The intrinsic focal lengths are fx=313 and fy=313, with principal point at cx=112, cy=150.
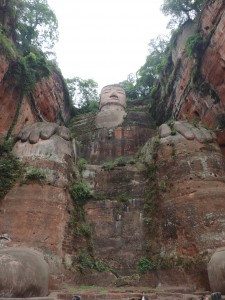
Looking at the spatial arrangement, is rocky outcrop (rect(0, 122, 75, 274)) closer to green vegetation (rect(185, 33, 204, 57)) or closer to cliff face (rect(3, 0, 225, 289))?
cliff face (rect(3, 0, 225, 289))

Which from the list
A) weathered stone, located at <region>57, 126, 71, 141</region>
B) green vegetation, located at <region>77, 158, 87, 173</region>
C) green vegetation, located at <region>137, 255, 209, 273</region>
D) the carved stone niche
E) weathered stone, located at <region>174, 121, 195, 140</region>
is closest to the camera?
green vegetation, located at <region>137, 255, 209, 273</region>

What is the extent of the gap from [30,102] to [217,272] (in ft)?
44.9

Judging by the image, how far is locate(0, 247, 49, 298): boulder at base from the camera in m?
6.45

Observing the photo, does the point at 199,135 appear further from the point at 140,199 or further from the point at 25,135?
the point at 25,135

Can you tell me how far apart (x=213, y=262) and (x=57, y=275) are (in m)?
4.51

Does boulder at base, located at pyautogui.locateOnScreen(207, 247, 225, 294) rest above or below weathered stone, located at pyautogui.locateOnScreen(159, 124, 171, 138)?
below

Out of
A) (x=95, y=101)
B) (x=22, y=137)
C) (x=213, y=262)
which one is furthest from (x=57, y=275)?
(x=95, y=101)

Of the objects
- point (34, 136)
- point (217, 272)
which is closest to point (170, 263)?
point (217, 272)

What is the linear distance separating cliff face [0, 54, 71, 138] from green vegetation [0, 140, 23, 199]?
3680 millimetres

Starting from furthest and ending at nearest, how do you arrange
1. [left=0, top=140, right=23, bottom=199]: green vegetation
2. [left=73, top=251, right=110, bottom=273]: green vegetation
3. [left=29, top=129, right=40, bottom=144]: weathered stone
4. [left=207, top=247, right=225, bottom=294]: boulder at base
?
[left=29, top=129, right=40, bottom=144]: weathered stone → [left=0, top=140, right=23, bottom=199]: green vegetation → [left=73, top=251, right=110, bottom=273]: green vegetation → [left=207, top=247, right=225, bottom=294]: boulder at base

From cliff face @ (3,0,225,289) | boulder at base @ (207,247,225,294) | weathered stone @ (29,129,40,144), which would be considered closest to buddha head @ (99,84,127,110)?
cliff face @ (3,0,225,289)

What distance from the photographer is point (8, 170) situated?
11.2 meters

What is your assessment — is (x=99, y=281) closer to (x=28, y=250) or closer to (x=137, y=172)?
(x=28, y=250)

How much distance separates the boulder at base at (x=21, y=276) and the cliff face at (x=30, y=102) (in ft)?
28.9
